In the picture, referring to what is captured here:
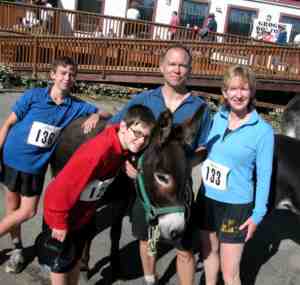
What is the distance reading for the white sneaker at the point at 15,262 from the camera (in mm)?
3744

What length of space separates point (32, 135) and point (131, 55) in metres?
9.03

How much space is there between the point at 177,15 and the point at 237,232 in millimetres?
16099

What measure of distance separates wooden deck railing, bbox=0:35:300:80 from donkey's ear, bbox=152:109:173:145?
371 inches

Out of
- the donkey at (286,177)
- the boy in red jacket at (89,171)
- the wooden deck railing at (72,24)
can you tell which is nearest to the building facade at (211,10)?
the wooden deck railing at (72,24)

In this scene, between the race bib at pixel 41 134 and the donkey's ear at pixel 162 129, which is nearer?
the donkey's ear at pixel 162 129

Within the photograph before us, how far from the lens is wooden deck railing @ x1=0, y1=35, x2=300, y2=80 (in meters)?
11.5

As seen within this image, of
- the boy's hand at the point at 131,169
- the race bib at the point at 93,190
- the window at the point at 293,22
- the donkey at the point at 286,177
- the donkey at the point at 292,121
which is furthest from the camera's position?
the window at the point at 293,22

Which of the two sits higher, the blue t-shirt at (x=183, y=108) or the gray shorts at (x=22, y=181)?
the blue t-shirt at (x=183, y=108)

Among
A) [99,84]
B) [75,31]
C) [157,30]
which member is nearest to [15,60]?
[99,84]

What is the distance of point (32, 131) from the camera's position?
3.44 meters

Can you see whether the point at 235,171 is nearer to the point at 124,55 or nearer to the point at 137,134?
the point at 137,134

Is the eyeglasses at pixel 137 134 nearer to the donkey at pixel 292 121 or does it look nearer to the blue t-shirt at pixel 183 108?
the blue t-shirt at pixel 183 108

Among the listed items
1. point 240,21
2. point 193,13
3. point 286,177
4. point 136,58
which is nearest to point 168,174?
point 286,177

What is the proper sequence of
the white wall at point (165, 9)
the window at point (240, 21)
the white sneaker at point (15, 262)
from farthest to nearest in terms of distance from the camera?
the window at point (240, 21), the white wall at point (165, 9), the white sneaker at point (15, 262)
